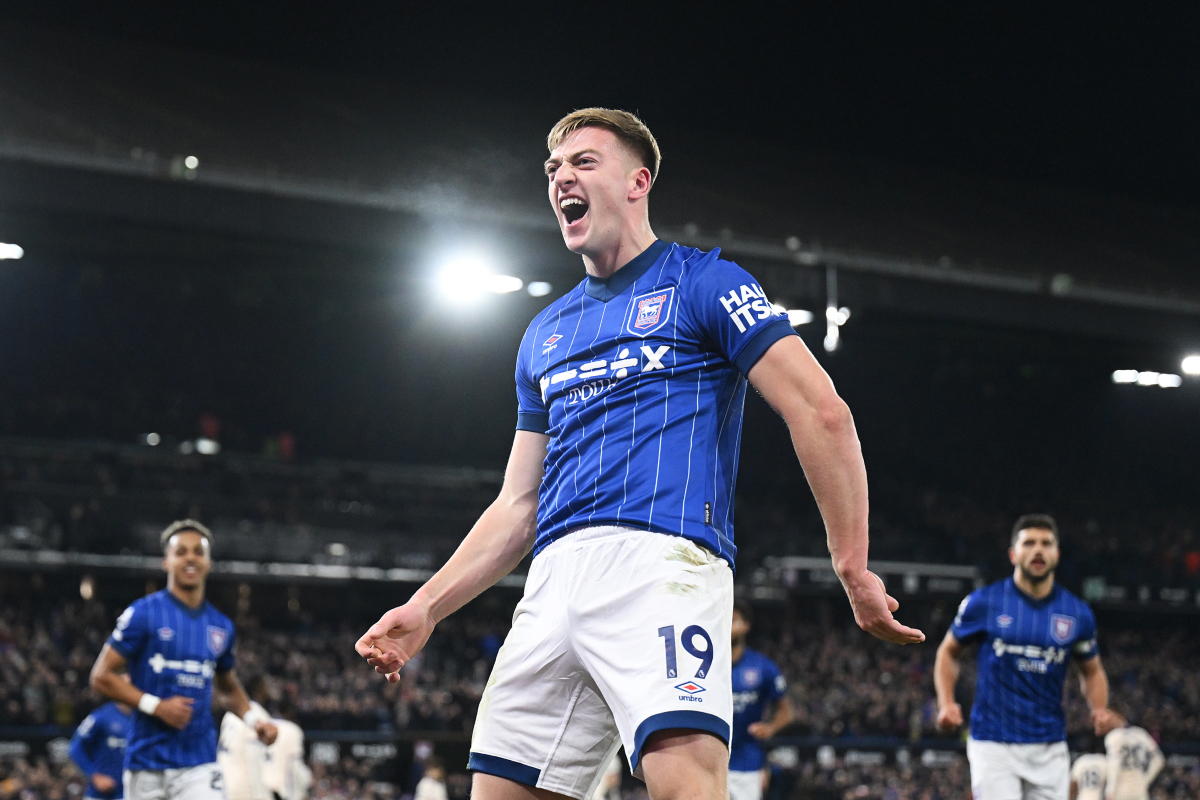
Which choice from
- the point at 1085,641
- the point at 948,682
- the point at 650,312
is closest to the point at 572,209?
the point at 650,312

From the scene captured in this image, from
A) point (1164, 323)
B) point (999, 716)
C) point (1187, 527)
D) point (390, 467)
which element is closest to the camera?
point (999, 716)

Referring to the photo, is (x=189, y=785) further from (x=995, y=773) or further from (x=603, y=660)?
(x=603, y=660)

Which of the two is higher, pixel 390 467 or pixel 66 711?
pixel 390 467

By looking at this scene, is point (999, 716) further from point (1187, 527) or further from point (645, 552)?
point (1187, 527)

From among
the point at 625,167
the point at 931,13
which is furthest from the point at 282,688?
the point at 625,167

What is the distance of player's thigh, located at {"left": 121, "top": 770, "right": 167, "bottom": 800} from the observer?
7145mm

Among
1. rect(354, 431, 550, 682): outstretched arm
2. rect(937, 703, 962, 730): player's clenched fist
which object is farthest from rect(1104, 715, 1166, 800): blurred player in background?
rect(354, 431, 550, 682): outstretched arm

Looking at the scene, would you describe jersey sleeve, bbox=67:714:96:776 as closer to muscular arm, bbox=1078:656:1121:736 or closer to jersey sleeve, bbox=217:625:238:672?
jersey sleeve, bbox=217:625:238:672

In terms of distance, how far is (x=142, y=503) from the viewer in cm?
2314

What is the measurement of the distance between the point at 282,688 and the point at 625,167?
19.6m

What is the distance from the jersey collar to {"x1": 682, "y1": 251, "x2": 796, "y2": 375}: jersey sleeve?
18cm

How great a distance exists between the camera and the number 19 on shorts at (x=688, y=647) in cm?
256

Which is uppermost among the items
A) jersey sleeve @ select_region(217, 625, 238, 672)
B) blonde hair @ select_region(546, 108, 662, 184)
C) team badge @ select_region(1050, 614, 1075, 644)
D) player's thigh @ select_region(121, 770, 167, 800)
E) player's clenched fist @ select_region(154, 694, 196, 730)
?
blonde hair @ select_region(546, 108, 662, 184)

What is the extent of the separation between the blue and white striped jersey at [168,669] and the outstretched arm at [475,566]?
473 cm
